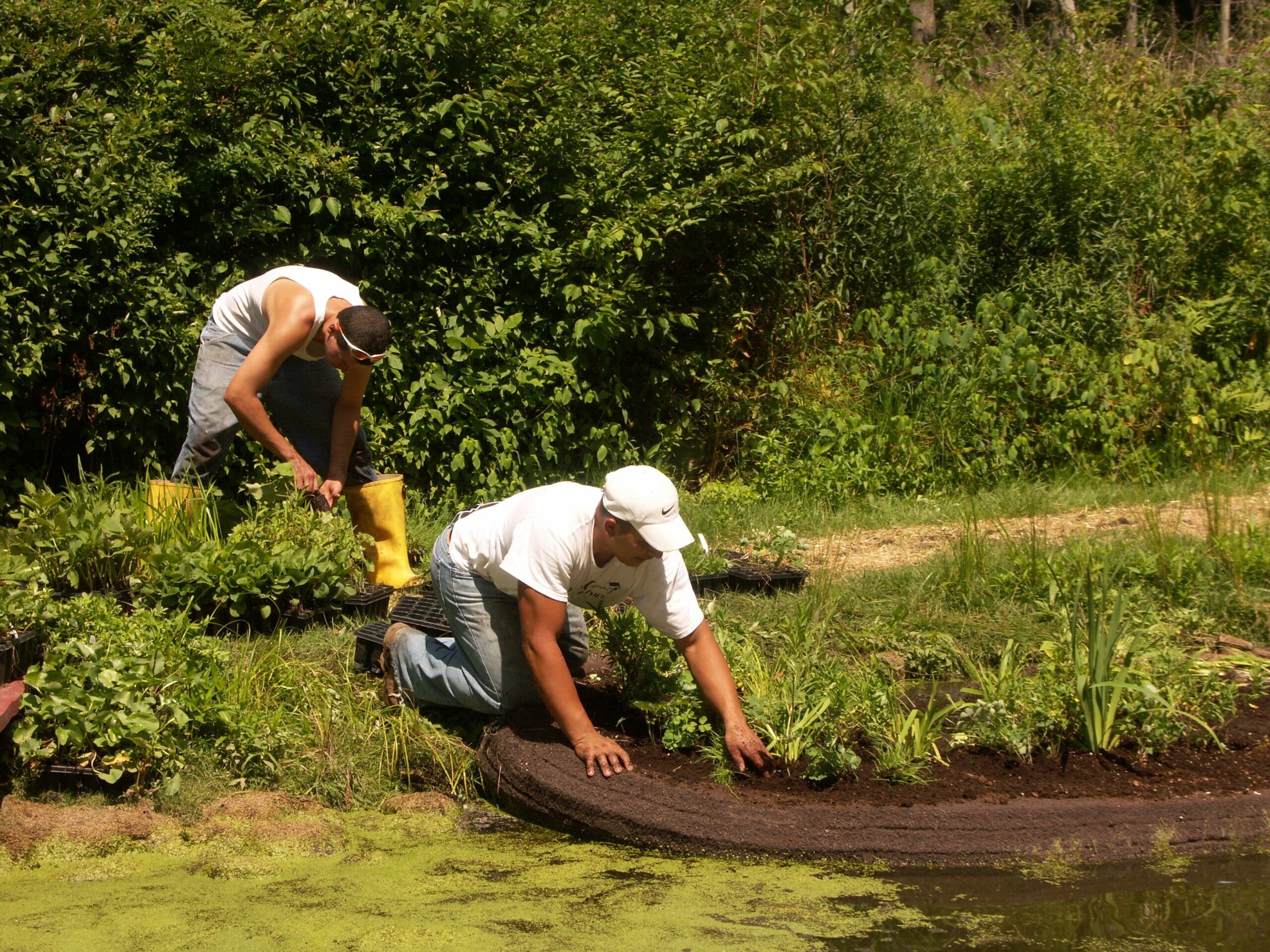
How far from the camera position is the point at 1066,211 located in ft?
28.8

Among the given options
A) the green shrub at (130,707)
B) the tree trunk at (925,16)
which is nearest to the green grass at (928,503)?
the green shrub at (130,707)

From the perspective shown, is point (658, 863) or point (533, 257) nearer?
point (658, 863)

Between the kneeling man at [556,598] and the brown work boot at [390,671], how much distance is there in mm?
21

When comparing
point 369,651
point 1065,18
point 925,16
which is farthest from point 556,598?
point 925,16

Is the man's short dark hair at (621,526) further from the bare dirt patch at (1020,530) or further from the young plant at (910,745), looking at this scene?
the bare dirt patch at (1020,530)

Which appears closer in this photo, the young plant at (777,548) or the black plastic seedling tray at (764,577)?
the black plastic seedling tray at (764,577)

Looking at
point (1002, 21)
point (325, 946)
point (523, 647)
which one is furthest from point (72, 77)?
point (1002, 21)

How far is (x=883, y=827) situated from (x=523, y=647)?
1235 millimetres

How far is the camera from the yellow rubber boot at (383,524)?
19.2 feet

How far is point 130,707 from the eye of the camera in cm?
408

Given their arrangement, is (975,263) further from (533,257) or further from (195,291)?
(195,291)

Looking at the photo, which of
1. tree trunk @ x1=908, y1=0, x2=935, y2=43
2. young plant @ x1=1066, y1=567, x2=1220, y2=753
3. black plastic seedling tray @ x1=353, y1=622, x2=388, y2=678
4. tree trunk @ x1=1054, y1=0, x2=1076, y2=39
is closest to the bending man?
black plastic seedling tray @ x1=353, y1=622, x2=388, y2=678

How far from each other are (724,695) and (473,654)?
91 cm

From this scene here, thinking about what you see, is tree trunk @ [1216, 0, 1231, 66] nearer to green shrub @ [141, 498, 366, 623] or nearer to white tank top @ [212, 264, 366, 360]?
white tank top @ [212, 264, 366, 360]
